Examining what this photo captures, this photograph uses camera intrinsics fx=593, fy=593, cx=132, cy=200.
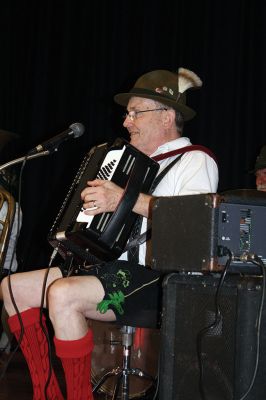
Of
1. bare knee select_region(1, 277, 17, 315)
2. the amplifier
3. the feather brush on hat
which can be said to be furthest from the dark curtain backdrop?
the amplifier

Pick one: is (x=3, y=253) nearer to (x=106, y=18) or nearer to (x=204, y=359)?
(x=204, y=359)

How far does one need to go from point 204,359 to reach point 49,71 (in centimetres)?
332

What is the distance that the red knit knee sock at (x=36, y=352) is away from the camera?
217 cm

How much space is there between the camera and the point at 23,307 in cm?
226

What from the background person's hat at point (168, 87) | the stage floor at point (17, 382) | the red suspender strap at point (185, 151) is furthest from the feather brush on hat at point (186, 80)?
the stage floor at point (17, 382)

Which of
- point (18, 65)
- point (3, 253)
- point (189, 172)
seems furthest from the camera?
point (18, 65)

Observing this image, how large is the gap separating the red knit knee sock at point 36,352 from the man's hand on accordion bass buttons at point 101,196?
50cm

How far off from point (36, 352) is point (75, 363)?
0.73 feet

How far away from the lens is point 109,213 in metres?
2.08

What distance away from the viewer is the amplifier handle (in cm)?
207

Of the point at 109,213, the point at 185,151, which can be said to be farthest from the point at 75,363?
the point at 185,151

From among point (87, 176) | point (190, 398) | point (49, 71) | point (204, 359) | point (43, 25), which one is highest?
point (43, 25)

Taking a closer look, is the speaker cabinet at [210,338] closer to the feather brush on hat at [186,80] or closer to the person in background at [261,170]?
the feather brush on hat at [186,80]

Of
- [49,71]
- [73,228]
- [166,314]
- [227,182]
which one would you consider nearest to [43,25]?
[49,71]
